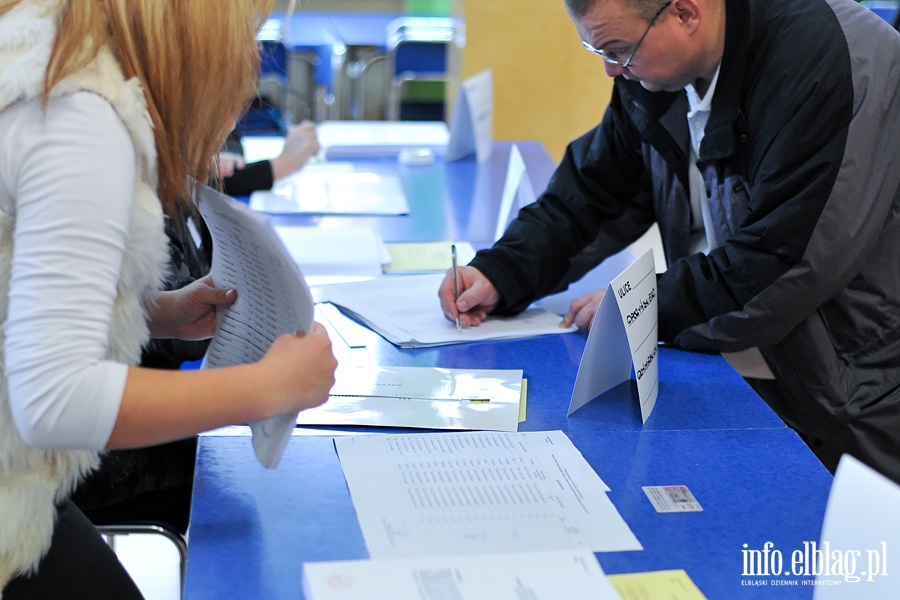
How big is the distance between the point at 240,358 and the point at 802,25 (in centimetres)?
98

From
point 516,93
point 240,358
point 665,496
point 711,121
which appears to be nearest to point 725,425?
point 665,496

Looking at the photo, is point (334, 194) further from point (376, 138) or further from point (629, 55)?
point (629, 55)

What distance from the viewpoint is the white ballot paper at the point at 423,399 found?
4.17 feet

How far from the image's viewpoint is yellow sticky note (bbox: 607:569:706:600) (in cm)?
91

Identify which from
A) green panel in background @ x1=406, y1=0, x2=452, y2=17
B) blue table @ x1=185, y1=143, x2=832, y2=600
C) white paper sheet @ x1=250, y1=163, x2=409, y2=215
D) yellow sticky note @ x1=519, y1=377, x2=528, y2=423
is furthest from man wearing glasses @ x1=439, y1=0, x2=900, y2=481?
green panel in background @ x1=406, y1=0, x2=452, y2=17

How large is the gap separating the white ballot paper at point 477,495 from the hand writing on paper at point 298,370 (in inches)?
6.1

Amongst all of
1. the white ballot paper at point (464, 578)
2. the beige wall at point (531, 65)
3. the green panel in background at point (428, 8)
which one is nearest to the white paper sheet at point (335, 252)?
the white ballot paper at point (464, 578)

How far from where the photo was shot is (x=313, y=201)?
8.28 feet

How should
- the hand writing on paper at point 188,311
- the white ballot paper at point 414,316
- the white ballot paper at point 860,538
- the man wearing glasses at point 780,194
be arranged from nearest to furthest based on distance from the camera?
the white ballot paper at point 860,538 → the hand writing on paper at point 188,311 → the man wearing glasses at point 780,194 → the white ballot paper at point 414,316

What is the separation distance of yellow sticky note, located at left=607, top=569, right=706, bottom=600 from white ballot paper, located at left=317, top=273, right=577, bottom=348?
2.24 feet

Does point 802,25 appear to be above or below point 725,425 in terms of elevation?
above

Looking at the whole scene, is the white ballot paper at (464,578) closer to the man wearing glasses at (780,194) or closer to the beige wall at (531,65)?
the man wearing glasses at (780,194)

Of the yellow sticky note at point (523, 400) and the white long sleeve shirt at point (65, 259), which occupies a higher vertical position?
the white long sleeve shirt at point (65, 259)

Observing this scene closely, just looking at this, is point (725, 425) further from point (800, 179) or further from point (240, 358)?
point (240, 358)
